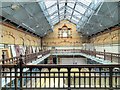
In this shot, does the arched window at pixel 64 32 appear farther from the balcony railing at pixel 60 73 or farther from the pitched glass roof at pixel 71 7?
the balcony railing at pixel 60 73

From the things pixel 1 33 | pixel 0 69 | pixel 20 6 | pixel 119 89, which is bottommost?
pixel 119 89

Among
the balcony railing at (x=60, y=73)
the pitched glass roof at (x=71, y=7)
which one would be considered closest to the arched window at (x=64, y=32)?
the pitched glass roof at (x=71, y=7)

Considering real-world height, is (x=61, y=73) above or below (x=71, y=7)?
below

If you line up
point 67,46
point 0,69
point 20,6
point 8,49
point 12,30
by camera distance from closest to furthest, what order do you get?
1. point 0,69
2. point 20,6
3. point 8,49
4. point 12,30
5. point 67,46

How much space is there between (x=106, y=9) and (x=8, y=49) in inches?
310

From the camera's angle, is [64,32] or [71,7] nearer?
[71,7]

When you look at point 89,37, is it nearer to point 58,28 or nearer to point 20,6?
point 58,28

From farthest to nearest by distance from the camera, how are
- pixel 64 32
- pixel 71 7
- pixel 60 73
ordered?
1. pixel 64 32
2. pixel 71 7
3. pixel 60 73

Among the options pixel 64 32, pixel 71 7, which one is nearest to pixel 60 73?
pixel 71 7

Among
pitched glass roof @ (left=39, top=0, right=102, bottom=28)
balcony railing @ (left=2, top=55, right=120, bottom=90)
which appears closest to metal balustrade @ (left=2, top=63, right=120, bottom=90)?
balcony railing @ (left=2, top=55, right=120, bottom=90)

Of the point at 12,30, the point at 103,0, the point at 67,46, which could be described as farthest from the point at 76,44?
the point at 103,0

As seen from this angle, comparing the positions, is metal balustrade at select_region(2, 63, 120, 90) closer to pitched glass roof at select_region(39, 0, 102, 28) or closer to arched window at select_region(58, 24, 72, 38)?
pitched glass roof at select_region(39, 0, 102, 28)

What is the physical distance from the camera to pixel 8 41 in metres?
16.3

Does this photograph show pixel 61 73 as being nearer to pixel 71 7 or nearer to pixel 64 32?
pixel 71 7
